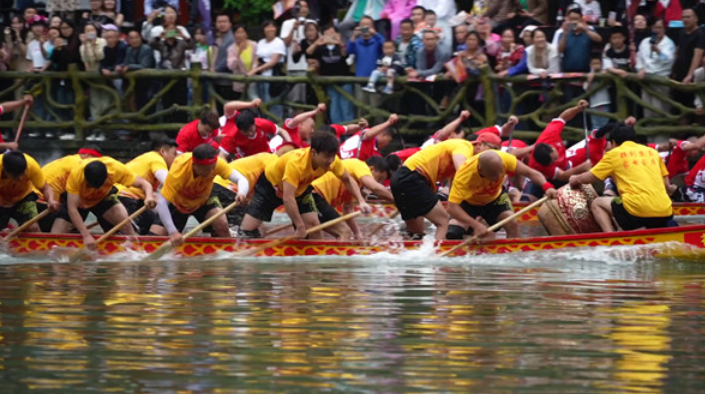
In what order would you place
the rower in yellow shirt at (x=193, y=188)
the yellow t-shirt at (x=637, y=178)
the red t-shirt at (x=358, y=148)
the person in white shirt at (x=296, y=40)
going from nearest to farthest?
the yellow t-shirt at (x=637, y=178) → the rower in yellow shirt at (x=193, y=188) → the red t-shirt at (x=358, y=148) → the person in white shirt at (x=296, y=40)

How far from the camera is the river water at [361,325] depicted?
7.25 metres

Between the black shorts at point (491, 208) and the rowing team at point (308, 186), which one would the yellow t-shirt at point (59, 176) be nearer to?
the rowing team at point (308, 186)

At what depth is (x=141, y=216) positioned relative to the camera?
1349 centimetres

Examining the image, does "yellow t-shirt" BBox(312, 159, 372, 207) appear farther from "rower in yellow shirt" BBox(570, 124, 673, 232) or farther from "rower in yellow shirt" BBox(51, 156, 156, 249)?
"rower in yellow shirt" BBox(570, 124, 673, 232)

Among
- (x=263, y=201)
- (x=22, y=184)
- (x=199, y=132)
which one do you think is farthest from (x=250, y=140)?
(x=22, y=184)

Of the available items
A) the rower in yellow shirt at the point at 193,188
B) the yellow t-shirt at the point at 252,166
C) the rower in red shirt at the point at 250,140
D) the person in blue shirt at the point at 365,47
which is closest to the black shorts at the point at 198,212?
the rower in yellow shirt at the point at 193,188

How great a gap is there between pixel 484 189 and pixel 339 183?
1762 millimetres

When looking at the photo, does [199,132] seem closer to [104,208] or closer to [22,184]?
[104,208]

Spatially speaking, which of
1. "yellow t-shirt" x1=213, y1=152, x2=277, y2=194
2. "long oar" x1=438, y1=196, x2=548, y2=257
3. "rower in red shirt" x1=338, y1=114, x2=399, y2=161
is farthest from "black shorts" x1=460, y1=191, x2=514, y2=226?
"rower in red shirt" x1=338, y1=114, x2=399, y2=161

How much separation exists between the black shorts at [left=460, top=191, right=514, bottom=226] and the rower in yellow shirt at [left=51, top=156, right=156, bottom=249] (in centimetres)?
289

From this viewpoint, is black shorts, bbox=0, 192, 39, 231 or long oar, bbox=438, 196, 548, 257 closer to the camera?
long oar, bbox=438, 196, 548, 257

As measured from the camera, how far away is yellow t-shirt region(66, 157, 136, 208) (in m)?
12.4

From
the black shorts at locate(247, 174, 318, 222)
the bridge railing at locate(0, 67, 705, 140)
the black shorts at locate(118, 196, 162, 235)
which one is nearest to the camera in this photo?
the black shorts at locate(247, 174, 318, 222)

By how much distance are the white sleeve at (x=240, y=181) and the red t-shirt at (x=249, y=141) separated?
9.54ft
